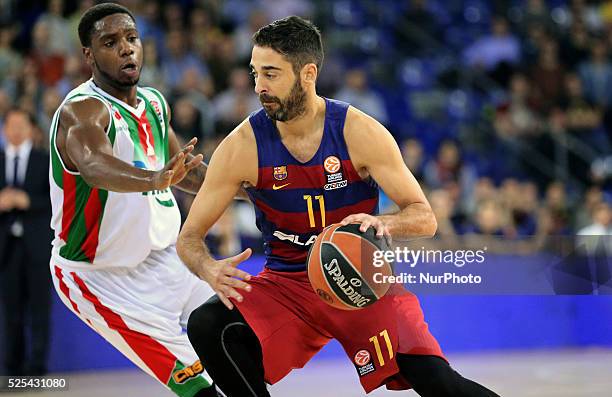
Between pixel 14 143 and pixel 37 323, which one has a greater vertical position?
pixel 14 143

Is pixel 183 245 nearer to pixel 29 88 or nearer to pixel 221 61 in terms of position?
pixel 29 88

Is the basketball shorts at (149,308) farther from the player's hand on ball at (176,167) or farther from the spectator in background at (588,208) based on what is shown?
the spectator in background at (588,208)

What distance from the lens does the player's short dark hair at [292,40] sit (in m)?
4.44

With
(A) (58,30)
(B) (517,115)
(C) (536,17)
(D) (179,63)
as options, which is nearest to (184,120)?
(D) (179,63)

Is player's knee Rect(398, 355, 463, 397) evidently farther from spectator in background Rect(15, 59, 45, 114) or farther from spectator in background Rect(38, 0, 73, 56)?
spectator in background Rect(38, 0, 73, 56)

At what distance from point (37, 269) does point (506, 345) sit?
4494 mm

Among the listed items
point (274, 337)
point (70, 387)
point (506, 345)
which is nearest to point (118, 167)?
point (274, 337)

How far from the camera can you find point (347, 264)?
13.5 feet

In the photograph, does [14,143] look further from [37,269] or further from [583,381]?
[583,381]

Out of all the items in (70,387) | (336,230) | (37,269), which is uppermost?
(336,230)

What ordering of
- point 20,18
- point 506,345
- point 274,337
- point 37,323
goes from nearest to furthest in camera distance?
point 274,337 < point 37,323 < point 506,345 < point 20,18

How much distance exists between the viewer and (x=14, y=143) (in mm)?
8602

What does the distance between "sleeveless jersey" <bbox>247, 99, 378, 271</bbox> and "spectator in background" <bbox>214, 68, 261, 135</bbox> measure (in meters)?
6.43

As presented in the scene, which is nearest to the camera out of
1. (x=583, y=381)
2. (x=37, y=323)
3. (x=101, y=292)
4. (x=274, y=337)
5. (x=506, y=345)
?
(x=274, y=337)
